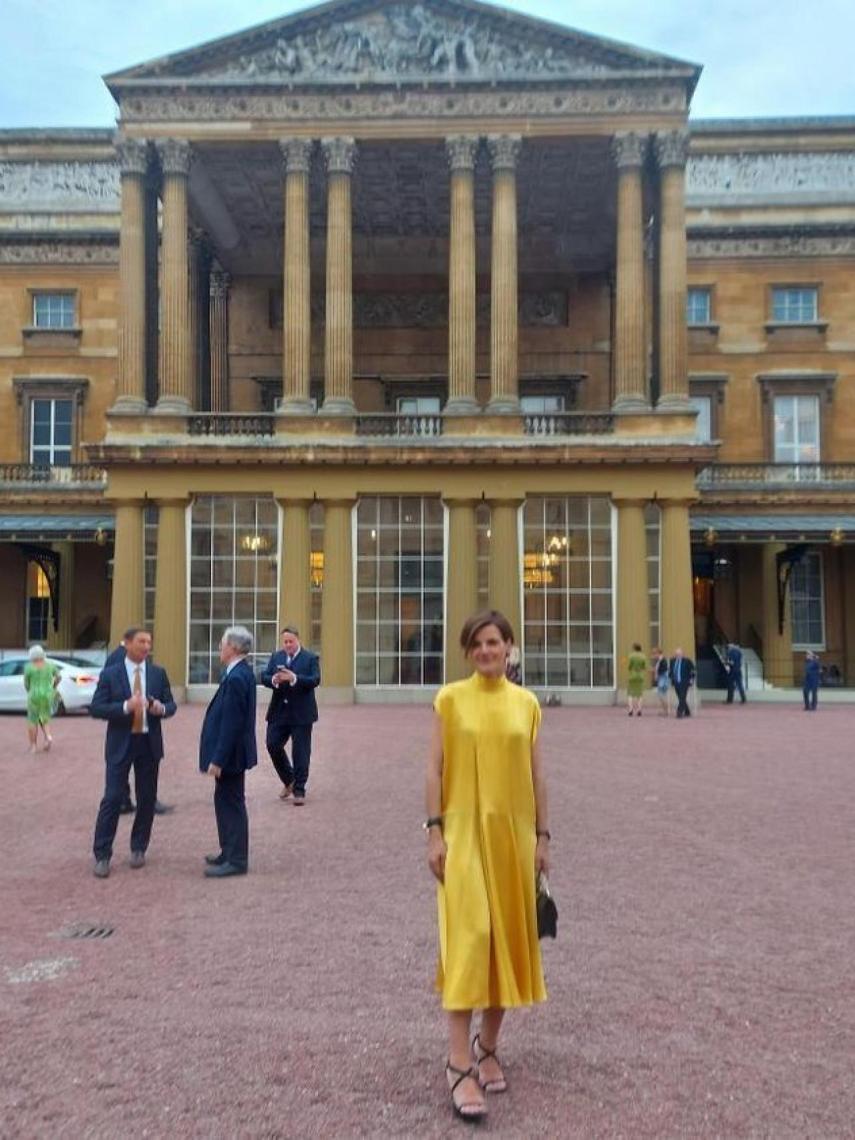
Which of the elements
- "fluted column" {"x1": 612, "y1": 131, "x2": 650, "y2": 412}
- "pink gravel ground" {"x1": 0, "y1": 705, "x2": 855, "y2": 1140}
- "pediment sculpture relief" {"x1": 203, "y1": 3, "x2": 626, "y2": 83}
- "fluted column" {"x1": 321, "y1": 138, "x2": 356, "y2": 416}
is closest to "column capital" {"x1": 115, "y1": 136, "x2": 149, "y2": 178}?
"pediment sculpture relief" {"x1": 203, "y1": 3, "x2": 626, "y2": 83}

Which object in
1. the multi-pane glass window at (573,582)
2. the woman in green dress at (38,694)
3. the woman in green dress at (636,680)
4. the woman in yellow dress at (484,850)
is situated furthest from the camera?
the multi-pane glass window at (573,582)

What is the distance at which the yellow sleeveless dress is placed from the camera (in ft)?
15.9

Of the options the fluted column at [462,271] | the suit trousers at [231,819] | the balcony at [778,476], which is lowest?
the suit trousers at [231,819]

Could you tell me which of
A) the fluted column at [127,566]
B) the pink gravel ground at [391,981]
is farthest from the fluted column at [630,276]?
the pink gravel ground at [391,981]

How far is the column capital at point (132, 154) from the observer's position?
31.1 m

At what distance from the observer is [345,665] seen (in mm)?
Result: 29922

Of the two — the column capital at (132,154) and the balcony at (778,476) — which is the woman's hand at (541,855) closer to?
the column capital at (132,154)

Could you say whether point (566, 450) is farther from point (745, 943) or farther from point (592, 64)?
point (745, 943)

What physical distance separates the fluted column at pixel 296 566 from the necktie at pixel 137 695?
20168mm

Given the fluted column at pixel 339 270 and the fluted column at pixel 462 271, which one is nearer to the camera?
the fluted column at pixel 462 271

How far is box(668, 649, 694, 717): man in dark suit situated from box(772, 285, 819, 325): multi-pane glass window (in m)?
17.1

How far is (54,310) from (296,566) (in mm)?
16715

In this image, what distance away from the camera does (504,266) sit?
102 ft

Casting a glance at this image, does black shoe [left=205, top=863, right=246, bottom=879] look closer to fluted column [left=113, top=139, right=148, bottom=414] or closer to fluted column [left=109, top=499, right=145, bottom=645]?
fluted column [left=109, top=499, right=145, bottom=645]
